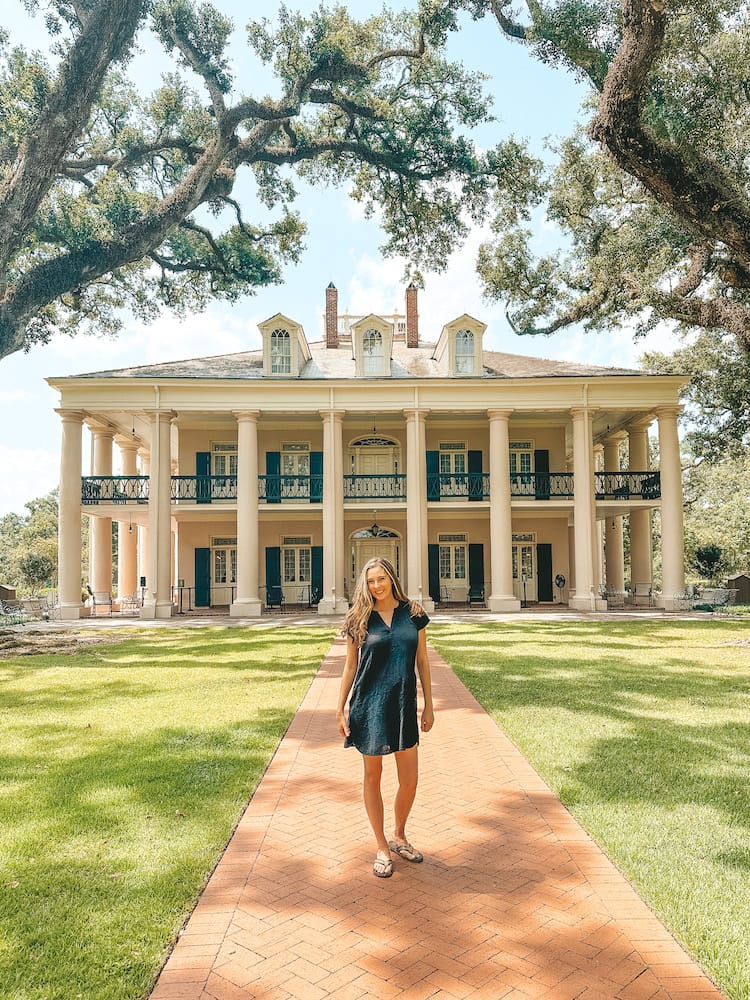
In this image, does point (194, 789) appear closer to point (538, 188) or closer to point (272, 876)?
point (272, 876)

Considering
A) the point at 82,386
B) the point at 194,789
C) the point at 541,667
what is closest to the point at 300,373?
the point at 82,386

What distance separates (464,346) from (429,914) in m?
21.4

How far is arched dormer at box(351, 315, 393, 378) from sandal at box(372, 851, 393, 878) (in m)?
20.1

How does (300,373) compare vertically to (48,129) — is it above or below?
below

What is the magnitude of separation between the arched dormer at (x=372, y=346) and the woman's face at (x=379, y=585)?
19528mm

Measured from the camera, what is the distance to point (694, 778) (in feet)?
18.2

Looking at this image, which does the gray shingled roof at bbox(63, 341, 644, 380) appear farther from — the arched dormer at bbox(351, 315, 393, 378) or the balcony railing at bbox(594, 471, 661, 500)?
the balcony railing at bbox(594, 471, 661, 500)

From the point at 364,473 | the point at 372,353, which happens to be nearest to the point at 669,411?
the point at 372,353

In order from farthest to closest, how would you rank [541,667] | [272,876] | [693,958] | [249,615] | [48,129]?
[249,615]
[48,129]
[541,667]
[272,876]
[693,958]

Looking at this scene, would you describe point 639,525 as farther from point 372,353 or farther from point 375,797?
point 375,797

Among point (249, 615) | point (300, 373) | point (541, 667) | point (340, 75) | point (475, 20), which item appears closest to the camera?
point (541, 667)

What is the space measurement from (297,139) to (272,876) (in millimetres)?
18821

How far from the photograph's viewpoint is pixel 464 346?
23.4 m

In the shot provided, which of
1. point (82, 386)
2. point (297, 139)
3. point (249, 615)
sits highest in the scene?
point (297, 139)
